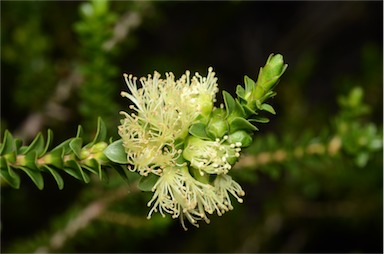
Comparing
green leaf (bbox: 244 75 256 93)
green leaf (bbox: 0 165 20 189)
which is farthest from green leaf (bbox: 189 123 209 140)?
green leaf (bbox: 0 165 20 189)

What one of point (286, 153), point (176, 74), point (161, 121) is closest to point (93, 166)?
point (161, 121)

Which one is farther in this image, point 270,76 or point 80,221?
point 80,221

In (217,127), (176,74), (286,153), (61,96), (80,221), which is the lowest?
(217,127)

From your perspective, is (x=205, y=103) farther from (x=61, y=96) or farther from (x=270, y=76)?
(x=61, y=96)

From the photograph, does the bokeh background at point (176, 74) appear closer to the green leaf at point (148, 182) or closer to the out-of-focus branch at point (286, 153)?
the out-of-focus branch at point (286, 153)

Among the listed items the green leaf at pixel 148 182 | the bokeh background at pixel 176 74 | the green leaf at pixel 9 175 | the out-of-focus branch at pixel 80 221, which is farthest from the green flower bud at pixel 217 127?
the out-of-focus branch at pixel 80 221
